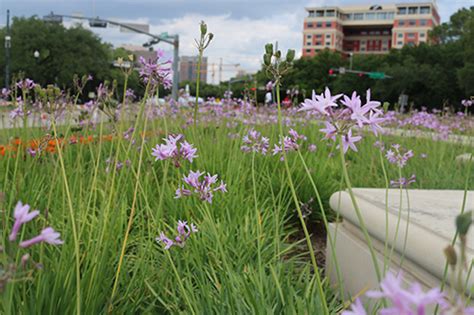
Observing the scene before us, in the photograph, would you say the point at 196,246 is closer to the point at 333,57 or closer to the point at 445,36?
the point at 445,36

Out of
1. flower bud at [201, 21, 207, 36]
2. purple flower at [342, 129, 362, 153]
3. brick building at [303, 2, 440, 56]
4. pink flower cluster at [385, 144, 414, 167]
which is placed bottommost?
pink flower cluster at [385, 144, 414, 167]

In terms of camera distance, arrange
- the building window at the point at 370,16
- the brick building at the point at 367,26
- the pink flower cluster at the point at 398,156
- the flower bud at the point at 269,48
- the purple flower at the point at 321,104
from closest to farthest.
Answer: the purple flower at the point at 321,104
the flower bud at the point at 269,48
the pink flower cluster at the point at 398,156
the brick building at the point at 367,26
the building window at the point at 370,16

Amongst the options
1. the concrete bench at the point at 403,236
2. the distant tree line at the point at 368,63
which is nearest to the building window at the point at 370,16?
the distant tree line at the point at 368,63

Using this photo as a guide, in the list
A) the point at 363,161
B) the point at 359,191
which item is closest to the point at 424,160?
the point at 363,161

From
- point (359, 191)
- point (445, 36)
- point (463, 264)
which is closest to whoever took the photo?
point (463, 264)

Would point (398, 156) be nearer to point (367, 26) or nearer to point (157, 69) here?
point (157, 69)

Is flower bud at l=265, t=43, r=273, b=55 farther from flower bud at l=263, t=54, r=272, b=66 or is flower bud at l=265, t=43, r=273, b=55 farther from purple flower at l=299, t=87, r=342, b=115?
purple flower at l=299, t=87, r=342, b=115

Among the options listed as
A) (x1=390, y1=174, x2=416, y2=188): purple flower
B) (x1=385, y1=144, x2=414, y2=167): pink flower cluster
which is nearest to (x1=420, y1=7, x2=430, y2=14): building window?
(x1=385, y1=144, x2=414, y2=167): pink flower cluster

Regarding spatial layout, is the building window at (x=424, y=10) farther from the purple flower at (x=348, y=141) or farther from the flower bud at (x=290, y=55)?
the purple flower at (x=348, y=141)

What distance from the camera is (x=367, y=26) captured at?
10719 centimetres

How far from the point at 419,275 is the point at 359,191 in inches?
36.5

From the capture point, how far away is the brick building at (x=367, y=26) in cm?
9843

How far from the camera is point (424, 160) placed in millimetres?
5082

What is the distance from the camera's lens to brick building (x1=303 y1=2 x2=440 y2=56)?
323 ft
